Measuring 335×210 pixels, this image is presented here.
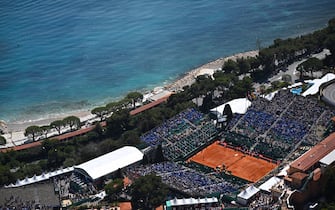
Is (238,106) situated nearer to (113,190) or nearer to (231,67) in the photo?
(231,67)

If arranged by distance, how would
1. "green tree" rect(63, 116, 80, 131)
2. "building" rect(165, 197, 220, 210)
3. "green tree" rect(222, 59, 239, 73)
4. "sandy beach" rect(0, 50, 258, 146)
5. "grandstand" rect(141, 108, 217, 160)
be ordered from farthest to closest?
"green tree" rect(222, 59, 239, 73), "sandy beach" rect(0, 50, 258, 146), "green tree" rect(63, 116, 80, 131), "grandstand" rect(141, 108, 217, 160), "building" rect(165, 197, 220, 210)

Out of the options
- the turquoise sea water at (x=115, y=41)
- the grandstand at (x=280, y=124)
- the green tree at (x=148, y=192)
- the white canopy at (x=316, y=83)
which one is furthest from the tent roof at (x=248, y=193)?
the turquoise sea water at (x=115, y=41)

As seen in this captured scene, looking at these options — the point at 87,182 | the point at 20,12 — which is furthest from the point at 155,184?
the point at 20,12

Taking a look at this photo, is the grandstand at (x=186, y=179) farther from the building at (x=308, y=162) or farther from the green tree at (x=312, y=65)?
the green tree at (x=312, y=65)

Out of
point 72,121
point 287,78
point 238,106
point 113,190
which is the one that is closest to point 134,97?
point 72,121

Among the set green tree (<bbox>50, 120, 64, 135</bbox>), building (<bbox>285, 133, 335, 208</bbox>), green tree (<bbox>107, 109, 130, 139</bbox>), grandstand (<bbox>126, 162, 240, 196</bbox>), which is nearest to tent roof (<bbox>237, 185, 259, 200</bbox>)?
grandstand (<bbox>126, 162, 240, 196</bbox>)

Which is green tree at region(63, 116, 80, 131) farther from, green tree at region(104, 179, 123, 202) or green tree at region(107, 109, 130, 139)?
green tree at region(104, 179, 123, 202)
